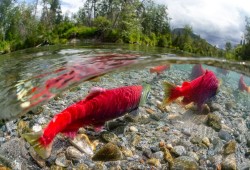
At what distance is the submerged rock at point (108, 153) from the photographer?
4.02 m

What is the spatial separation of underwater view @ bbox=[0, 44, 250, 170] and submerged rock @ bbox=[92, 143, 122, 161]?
12 mm

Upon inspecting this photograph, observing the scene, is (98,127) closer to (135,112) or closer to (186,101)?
(135,112)

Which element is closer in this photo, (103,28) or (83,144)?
(83,144)

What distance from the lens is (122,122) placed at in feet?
15.0

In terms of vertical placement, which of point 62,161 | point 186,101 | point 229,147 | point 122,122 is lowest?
point 229,147

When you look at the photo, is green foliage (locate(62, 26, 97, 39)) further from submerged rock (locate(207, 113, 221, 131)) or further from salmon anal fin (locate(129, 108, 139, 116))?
salmon anal fin (locate(129, 108, 139, 116))

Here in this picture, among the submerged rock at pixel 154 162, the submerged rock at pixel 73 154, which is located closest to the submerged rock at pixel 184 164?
the submerged rock at pixel 154 162

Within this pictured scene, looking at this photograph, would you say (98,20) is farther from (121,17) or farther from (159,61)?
(159,61)

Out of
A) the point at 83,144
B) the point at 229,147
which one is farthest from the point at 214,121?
the point at 83,144

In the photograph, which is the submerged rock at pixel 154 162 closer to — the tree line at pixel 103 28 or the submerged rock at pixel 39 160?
the submerged rock at pixel 39 160

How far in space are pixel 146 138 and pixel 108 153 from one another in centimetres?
75

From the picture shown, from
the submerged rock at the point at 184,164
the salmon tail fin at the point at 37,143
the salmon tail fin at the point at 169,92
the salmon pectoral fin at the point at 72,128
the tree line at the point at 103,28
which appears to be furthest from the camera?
the tree line at the point at 103,28

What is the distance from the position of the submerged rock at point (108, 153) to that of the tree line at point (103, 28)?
1396 inches

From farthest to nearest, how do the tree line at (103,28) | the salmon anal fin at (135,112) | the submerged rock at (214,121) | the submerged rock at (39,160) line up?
the tree line at (103,28) < the submerged rock at (214,121) < the salmon anal fin at (135,112) < the submerged rock at (39,160)
